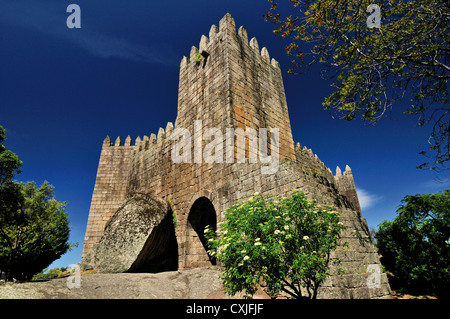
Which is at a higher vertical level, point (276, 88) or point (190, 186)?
point (276, 88)

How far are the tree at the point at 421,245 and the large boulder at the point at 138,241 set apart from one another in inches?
419

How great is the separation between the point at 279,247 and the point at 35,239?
849 inches

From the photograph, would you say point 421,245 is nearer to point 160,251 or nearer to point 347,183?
point 347,183

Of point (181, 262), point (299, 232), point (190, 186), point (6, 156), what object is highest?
point (6, 156)

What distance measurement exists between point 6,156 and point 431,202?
58.7 feet

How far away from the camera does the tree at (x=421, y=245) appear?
964cm

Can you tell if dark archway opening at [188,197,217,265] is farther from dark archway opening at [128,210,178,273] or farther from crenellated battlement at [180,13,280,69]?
crenellated battlement at [180,13,280,69]

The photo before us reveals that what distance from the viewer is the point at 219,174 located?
8492 mm

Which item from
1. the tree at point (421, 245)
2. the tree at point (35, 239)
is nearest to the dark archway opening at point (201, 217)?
the tree at point (421, 245)

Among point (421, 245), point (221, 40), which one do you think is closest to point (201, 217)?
point (221, 40)

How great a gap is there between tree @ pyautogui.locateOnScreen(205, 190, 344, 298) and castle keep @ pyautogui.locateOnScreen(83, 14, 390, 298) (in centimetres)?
123
